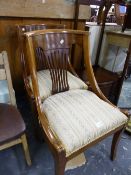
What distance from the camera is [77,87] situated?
125 centimetres

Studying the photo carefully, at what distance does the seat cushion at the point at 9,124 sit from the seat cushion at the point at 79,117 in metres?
0.17

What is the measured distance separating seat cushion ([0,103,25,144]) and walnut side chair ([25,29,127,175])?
13cm

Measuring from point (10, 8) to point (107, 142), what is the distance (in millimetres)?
1367

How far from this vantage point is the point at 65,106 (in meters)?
1.02

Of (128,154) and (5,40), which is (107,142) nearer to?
(128,154)

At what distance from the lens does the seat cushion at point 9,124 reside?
2.90ft

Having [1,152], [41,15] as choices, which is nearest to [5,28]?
[41,15]

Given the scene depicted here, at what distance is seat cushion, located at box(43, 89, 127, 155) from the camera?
2.81 feet

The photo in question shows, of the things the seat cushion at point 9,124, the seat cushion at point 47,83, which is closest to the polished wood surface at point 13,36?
the seat cushion at point 47,83

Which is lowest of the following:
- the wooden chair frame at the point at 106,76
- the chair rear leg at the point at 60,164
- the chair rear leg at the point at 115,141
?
the chair rear leg at the point at 115,141

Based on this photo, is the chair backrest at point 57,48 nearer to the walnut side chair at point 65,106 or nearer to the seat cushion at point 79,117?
the walnut side chair at point 65,106

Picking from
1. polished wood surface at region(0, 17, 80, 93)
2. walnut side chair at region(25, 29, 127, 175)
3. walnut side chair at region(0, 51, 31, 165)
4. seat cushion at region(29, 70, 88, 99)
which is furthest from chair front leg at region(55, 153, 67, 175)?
polished wood surface at region(0, 17, 80, 93)

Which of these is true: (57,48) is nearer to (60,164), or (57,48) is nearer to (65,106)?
(65,106)

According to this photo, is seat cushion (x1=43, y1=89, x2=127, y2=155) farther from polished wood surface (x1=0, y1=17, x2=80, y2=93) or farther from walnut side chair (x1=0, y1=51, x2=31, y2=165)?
polished wood surface (x1=0, y1=17, x2=80, y2=93)
